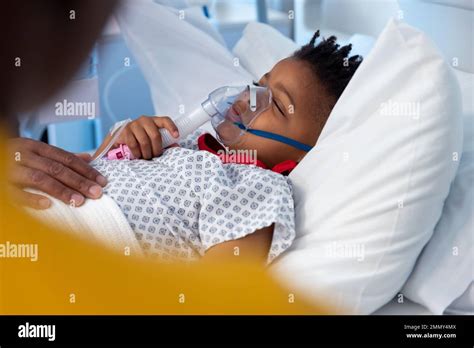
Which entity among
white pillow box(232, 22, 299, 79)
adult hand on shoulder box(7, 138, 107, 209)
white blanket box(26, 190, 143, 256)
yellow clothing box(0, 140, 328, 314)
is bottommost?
yellow clothing box(0, 140, 328, 314)

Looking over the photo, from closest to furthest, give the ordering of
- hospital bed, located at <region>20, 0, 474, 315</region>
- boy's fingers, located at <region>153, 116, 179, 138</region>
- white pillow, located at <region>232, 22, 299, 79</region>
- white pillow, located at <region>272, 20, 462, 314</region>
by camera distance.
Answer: white pillow, located at <region>272, 20, 462, 314</region>
boy's fingers, located at <region>153, 116, 179, 138</region>
hospital bed, located at <region>20, 0, 474, 315</region>
white pillow, located at <region>232, 22, 299, 79</region>

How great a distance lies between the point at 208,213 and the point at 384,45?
391 millimetres

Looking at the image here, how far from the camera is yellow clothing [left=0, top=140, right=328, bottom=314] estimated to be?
3.57ft

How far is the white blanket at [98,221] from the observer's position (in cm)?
108

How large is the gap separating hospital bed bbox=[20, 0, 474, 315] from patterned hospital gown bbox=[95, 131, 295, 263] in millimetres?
401

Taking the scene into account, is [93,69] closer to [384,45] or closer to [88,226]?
[88,226]

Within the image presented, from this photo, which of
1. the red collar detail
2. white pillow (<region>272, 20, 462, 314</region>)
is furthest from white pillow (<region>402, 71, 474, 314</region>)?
the red collar detail

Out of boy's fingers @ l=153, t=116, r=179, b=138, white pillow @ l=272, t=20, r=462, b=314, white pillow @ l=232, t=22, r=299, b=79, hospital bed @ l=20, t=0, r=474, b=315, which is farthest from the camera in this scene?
white pillow @ l=232, t=22, r=299, b=79

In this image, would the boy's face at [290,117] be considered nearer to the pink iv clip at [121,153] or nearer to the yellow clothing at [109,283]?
the pink iv clip at [121,153]

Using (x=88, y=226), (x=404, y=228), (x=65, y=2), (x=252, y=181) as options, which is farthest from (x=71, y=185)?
(x=65, y=2)

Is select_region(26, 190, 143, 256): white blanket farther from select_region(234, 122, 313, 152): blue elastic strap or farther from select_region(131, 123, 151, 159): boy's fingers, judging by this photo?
select_region(234, 122, 313, 152): blue elastic strap

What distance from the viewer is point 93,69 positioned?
55.3 inches

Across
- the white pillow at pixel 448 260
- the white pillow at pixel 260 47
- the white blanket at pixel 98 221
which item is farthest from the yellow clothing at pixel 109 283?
the white pillow at pixel 260 47

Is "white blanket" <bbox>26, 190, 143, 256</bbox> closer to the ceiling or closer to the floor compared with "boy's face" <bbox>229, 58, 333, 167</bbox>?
closer to the floor
